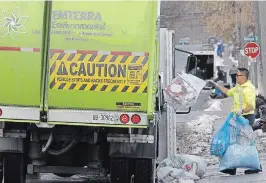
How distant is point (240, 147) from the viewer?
11297 mm

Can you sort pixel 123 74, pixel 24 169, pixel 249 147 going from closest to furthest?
1. pixel 123 74
2. pixel 24 169
3. pixel 249 147

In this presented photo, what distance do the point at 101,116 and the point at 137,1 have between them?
1385mm

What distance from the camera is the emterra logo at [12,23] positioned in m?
8.92

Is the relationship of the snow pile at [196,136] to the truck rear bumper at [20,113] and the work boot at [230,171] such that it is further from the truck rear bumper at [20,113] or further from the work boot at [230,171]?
the truck rear bumper at [20,113]

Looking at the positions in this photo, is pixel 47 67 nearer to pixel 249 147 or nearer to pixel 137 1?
pixel 137 1

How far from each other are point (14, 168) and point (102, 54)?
216 centimetres

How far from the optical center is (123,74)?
→ 885 cm

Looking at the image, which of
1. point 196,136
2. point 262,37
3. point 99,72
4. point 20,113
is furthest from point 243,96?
point 262,37

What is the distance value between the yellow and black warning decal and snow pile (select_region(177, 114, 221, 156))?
6.86 m

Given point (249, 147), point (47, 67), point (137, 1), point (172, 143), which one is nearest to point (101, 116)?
point (47, 67)

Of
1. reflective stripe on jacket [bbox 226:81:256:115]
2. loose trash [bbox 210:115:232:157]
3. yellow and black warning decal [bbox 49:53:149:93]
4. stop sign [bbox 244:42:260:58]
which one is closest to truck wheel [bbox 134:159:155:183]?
yellow and black warning decal [bbox 49:53:149:93]

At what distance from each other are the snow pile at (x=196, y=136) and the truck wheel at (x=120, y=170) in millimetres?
5676

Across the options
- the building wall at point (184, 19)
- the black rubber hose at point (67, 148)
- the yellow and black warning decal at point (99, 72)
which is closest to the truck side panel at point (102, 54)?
the yellow and black warning decal at point (99, 72)

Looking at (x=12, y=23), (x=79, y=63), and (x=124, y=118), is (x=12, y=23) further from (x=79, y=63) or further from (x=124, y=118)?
(x=124, y=118)
